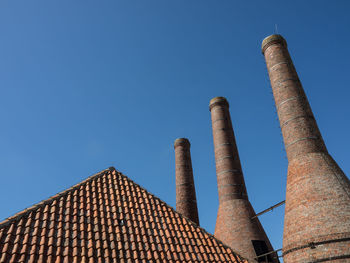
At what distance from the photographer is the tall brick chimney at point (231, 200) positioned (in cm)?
1266

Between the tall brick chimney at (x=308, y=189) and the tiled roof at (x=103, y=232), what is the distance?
2073 mm

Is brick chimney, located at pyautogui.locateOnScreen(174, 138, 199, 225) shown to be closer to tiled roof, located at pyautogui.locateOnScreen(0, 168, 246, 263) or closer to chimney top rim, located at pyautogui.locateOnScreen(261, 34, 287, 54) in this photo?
tiled roof, located at pyautogui.locateOnScreen(0, 168, 246, 263)

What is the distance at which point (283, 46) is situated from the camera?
494 inches

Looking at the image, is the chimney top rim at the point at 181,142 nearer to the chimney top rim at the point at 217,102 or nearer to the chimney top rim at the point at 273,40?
the chimney top rim at the point at 217,102

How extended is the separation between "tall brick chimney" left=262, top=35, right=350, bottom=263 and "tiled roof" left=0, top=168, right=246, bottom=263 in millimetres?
2073

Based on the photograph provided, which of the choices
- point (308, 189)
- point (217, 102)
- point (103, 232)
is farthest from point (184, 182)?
point (103, 232)

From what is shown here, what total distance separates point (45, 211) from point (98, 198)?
1456 mm

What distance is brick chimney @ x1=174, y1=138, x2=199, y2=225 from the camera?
56.5 feet

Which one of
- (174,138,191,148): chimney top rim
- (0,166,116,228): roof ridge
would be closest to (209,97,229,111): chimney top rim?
(174,138,191,148): chimney top rim

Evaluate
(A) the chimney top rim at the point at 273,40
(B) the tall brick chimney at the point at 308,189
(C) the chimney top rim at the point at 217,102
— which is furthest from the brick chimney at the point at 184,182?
(A) the chimney top rim at the point at 273,40

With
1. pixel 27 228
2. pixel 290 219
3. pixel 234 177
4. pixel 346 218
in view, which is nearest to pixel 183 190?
pixel 234 177

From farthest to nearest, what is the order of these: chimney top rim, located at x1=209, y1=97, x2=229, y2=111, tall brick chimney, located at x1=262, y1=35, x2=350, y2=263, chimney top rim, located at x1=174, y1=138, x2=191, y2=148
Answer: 1. chimney top rim, located at x1=174, y1=138, x2=191, y2=148
2. chimney top rim, located at x1=209, y1=97, x2=229, y2=111
3. tall brick chimney, located at x1=262, y1=35, x2=350, y2=263

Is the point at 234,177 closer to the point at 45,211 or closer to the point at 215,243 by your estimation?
the point at 215,243

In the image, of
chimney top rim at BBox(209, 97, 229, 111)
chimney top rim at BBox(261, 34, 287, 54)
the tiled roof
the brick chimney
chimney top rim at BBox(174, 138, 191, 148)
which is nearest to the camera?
the tiled roof
